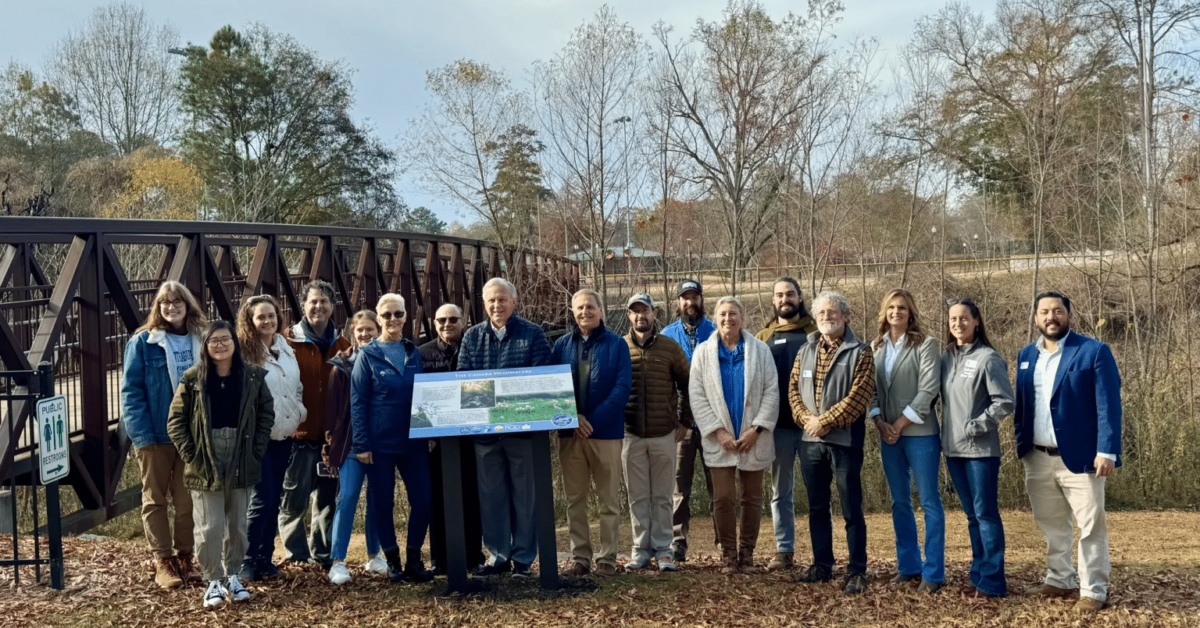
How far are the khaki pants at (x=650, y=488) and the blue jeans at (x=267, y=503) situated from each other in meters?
2.04

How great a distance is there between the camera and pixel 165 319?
5.05 meters

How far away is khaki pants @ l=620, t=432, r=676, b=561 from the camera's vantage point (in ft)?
18.9

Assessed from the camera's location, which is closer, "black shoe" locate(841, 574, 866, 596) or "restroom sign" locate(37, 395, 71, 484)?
"restroom sign" locate(37, 395, 71, 484)

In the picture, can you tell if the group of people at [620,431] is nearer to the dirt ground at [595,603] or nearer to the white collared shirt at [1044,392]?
the white collared shirt at [1044,392]

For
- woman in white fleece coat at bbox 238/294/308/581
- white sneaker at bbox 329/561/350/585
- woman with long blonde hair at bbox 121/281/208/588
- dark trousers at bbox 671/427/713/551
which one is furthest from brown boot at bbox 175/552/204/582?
dark trousers at bbox 671/427/713/551

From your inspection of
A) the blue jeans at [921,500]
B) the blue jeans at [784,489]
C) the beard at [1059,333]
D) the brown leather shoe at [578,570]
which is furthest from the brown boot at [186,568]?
the beard at [1059,333]

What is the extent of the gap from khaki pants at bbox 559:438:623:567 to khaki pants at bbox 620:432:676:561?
0.14 meters

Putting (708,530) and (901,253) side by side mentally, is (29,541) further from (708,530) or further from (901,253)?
(901,253)

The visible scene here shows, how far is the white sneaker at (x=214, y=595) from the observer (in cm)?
485

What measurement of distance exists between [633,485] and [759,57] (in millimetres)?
14312

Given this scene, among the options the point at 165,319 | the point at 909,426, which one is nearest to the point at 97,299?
the point at 165,319

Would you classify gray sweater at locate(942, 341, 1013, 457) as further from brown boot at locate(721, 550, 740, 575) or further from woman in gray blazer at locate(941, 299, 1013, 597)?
brown boot at locate(721, 550, 740, 575)

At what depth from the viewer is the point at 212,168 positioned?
1281 inches

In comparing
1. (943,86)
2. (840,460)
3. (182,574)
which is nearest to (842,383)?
(840,460)
